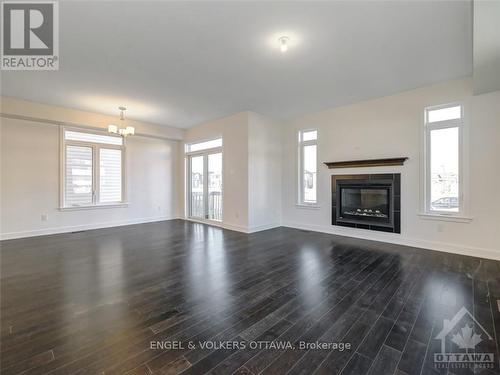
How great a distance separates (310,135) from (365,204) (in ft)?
7.21

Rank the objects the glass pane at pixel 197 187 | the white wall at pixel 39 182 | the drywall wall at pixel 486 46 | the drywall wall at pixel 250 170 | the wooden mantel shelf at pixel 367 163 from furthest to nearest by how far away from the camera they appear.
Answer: the glass pane at pixel 197 187 < the drywall wall at pixel 250 170 < the white wall at pixel 39 182 < the wooden mantel shelf at pixel 367 163 < the drywall wall at pixel 486 46

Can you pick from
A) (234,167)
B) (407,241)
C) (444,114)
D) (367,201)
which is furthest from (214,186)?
(444,114)

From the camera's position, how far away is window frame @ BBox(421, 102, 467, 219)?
3.85 metres

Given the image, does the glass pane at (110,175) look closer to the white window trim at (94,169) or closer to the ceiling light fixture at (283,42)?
the white window trim at (94,169)

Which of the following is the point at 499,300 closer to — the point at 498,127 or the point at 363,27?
the point at 498,127

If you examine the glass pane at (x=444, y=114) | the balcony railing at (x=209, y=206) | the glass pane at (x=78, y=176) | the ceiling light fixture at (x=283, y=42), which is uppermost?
the ceiling light fixture at (x=283, y=42)

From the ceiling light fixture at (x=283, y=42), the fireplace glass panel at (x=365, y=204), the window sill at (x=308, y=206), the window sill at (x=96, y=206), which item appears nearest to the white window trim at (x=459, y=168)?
the fireplace glass panel at (x=365, y=204)

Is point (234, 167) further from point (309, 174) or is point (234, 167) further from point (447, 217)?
point (447, 217)

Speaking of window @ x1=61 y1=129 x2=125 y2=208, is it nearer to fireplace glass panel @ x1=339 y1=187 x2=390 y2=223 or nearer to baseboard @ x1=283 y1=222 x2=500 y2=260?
baseboard @ x1=283 y1=222 x2=500 y2=260

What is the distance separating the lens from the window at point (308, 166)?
19.4ft

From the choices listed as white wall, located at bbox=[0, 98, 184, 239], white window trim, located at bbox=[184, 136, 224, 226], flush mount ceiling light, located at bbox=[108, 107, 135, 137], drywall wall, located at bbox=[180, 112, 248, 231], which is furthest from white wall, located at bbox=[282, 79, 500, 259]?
white wall, located at bbox=[0, 98, 184, 239]

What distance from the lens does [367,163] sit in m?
4.87

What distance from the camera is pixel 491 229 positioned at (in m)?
3.62

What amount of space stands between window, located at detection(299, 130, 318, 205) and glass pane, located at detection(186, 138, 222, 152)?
2318 mm
